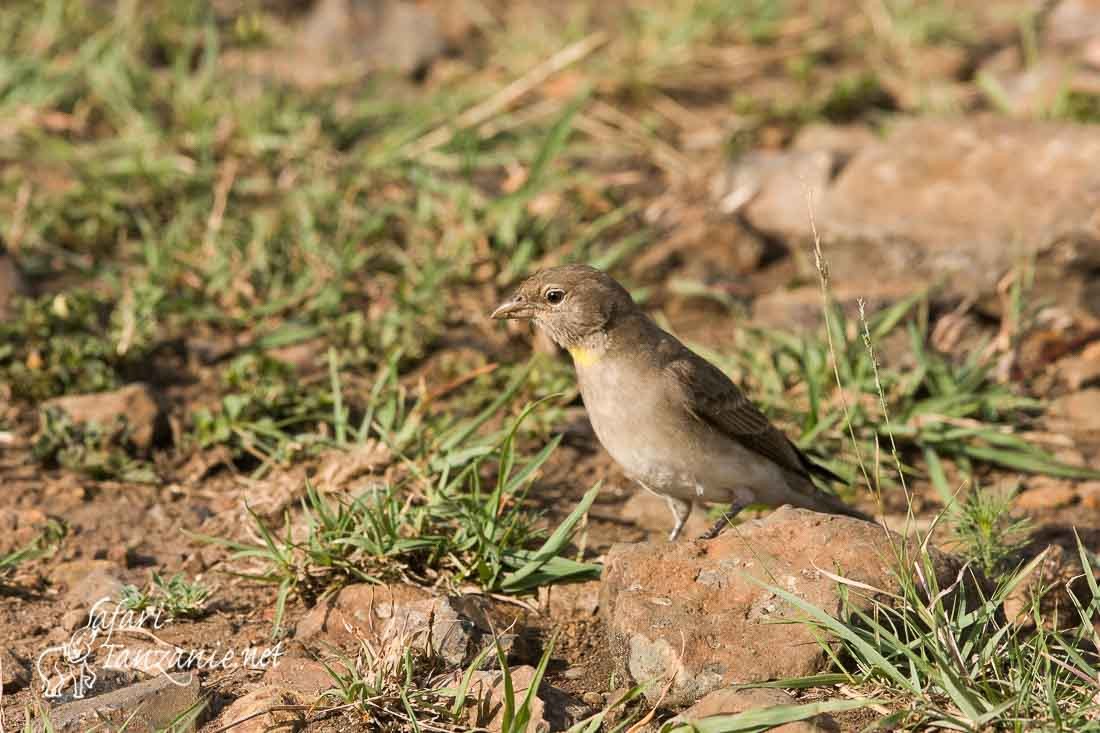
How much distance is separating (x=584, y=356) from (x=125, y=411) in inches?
82.8

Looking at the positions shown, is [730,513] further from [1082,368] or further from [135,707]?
[135,707]

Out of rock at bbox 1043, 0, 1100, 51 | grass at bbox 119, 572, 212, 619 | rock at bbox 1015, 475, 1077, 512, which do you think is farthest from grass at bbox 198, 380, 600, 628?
rock at bbox 1043, 0, 1100, 51

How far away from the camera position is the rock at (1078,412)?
6797 mm

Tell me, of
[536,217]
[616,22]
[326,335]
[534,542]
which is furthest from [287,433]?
[616,22]

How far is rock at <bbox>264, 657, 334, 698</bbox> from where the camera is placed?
461 cm

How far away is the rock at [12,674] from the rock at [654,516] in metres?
2.59

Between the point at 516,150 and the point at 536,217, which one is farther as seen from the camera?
the point at 516,150

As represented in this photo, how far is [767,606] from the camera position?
4.63 meters

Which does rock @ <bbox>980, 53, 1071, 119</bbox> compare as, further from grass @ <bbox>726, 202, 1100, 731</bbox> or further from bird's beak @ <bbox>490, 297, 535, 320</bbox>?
grass @ <bbox>726, 202, 1100, 731</bbox>

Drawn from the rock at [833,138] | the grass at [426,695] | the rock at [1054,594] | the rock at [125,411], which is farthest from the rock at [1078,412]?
the rock at [125,411]

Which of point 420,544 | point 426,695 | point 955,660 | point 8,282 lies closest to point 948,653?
point 955,660

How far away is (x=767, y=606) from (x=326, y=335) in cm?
323

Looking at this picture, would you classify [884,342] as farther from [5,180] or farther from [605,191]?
[5,180]

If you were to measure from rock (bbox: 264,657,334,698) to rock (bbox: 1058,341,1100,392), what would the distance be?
4.28m
